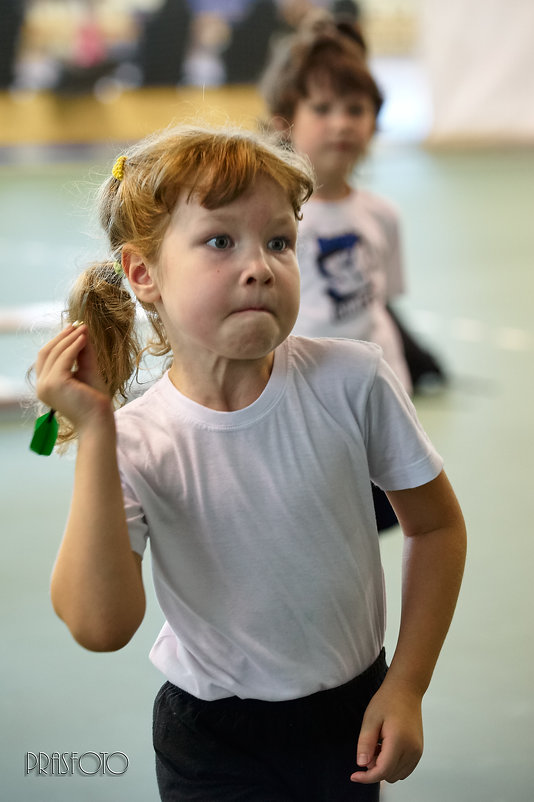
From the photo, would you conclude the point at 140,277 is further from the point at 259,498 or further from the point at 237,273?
the point at 259,498

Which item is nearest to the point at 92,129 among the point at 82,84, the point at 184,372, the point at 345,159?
the point at 82,84

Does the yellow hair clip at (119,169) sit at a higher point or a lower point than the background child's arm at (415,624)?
higher

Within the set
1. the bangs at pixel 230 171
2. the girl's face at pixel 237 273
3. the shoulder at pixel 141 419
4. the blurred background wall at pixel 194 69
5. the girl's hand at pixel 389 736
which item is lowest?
the blurred background wall at pixel 194 69

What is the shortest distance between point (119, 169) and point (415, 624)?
1.81ft

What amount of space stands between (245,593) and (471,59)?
36.7 ft

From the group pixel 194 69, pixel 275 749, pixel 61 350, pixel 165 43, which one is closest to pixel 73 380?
pixel 61 350

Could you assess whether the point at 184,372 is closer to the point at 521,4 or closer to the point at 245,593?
the point at 245,593

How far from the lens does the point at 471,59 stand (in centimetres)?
1138

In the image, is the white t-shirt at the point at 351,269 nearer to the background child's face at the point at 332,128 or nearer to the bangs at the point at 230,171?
the background child's face at the point at 332,128

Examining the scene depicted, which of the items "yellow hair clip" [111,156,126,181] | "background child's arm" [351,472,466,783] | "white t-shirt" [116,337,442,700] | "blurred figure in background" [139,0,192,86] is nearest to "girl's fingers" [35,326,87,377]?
"white t-shirt" [116,337,442,700]

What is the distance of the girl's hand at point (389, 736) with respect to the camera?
1.01m

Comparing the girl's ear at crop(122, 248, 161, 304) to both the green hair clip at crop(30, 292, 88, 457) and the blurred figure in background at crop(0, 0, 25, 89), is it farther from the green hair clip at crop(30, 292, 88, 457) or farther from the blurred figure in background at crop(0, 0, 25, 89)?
the blurred figure in background at crop(0, 0, 25, 89)

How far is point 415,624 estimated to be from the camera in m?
1.08

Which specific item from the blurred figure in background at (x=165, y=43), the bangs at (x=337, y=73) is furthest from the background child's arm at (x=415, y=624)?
the blurred figure in background at (x=165, y=43)
